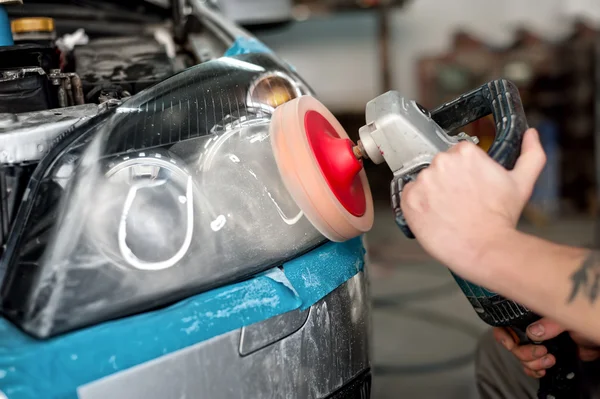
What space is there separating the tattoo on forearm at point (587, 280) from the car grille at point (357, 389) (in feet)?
1.27

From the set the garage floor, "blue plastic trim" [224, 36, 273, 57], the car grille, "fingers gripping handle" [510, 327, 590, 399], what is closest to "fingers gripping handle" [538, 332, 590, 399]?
"fingers gripping handle" [510, 327, 590, 399]

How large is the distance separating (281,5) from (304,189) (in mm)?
1501

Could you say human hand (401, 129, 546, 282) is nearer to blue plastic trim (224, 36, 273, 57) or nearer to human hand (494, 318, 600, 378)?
human hand (494, 318, 600, 378)

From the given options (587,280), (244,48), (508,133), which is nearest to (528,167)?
(508,133)

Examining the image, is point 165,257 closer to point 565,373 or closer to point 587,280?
point 587,280

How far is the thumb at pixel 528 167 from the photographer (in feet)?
2.56

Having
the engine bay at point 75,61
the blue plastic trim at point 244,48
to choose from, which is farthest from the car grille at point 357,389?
the blue plastic trim at point 244,48

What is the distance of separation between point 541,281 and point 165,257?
0.50 metres

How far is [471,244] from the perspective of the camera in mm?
751

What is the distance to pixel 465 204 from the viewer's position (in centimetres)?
76

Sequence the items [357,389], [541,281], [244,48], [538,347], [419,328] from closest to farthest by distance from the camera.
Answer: [541,281] → [357,389] → [538,347] → [244,48] → [419,328]

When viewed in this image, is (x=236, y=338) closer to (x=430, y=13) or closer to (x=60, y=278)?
(x=60, y=278)

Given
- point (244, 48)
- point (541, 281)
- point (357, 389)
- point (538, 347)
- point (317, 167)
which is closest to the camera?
point (541, 281)

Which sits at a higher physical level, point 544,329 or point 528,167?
point 528,167
